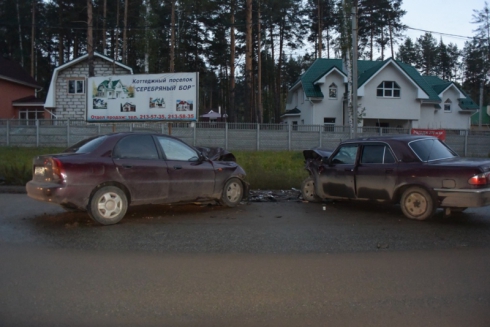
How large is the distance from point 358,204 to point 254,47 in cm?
3730

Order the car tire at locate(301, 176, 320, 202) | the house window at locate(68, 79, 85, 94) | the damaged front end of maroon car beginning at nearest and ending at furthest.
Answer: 1. the damaged front end of maroon car
2. the car tire at locate(301, 176, 320, 202)
3. the house window at locate(68, 79, 85, 94)

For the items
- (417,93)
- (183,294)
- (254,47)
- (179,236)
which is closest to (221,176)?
(179,236)

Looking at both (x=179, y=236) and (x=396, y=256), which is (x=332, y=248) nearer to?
(x=396, y=256)

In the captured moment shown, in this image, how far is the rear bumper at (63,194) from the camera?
792 centimetres

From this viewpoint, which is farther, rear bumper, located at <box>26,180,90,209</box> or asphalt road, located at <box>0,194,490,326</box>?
rear bumper, located at <box>26,180,90,209</box>

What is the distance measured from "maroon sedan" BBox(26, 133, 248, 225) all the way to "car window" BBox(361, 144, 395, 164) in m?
2.86

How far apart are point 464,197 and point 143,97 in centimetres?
1486

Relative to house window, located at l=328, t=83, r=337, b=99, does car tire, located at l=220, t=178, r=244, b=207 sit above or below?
below

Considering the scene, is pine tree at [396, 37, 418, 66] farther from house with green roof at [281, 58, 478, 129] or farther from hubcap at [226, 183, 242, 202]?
hubcap at [226, 183, 242, 202]

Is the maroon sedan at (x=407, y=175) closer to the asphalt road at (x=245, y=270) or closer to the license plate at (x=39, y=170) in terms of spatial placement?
the asphalt road at (x=245, y=270)

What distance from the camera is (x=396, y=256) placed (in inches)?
258

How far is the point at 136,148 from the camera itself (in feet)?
29.1

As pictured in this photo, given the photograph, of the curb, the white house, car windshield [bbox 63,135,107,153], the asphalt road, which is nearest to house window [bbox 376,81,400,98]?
the white house

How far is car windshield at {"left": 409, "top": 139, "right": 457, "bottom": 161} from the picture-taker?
893 centimetres
